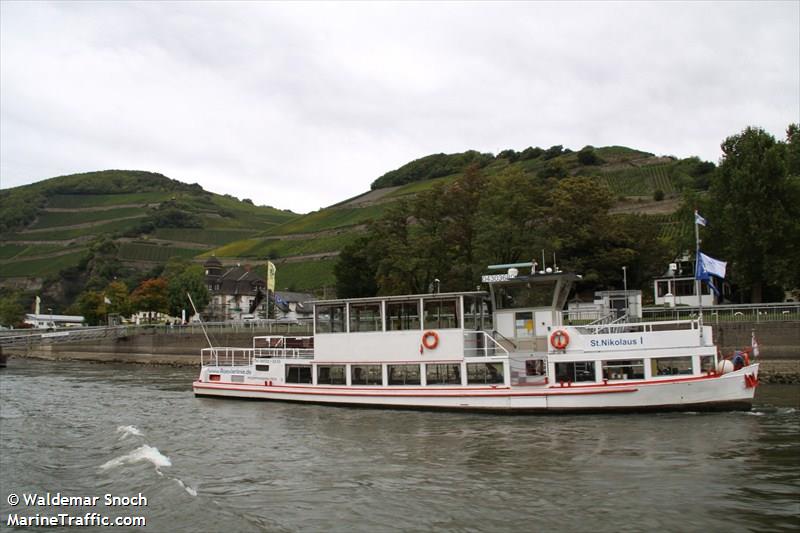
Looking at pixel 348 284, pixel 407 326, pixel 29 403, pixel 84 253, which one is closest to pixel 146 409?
pixel 29 403

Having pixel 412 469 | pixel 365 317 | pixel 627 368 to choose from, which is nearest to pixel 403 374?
pixel 365 317

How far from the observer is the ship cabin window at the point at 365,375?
2820 centimetres

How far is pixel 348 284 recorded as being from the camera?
253ft

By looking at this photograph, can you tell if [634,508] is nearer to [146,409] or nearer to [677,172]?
[146,409]

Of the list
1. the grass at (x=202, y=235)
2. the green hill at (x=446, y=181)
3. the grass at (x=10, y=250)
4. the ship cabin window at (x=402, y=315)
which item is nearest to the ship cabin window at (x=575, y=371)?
the ship cabin window at (x=402, y=315)

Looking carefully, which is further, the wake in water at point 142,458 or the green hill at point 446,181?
the green hill at point 446,181

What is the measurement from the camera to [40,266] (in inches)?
6063

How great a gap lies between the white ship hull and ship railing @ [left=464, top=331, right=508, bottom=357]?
165 centimetres

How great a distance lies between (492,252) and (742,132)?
2328 cm

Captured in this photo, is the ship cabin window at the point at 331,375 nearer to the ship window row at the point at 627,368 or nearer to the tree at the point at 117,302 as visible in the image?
the ship window row at the point at 627,368

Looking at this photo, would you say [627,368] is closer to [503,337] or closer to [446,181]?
[503,337]

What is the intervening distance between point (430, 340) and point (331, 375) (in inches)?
204

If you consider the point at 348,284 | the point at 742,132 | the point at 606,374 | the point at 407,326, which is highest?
the point at 742,132

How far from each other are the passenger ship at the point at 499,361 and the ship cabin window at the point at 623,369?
0.04 m
